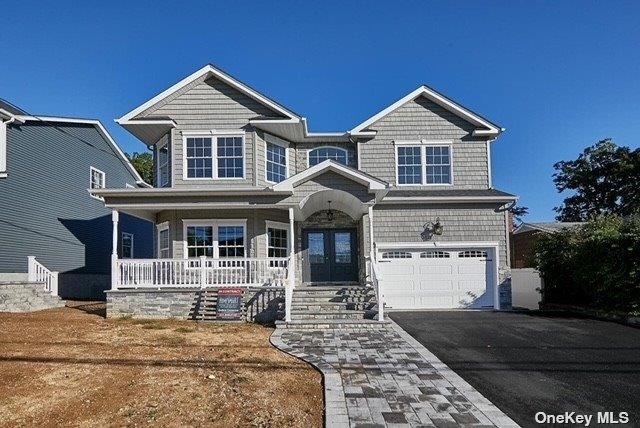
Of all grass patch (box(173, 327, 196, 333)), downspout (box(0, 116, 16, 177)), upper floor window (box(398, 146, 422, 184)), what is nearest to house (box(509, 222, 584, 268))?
upper floor window (box(398, 146, 422, 184))

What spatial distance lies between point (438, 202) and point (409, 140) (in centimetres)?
266

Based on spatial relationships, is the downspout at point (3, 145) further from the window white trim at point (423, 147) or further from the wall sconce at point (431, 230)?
the wall sconce at point (431, 230)

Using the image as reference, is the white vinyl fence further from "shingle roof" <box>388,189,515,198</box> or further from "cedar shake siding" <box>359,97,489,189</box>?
"cedar shake siding" <box>359,97,489,189</box>

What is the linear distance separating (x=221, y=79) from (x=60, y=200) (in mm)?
9513

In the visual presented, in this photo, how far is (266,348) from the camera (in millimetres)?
9023

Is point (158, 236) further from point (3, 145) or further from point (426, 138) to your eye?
point (426, 138)

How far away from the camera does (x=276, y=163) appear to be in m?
16.1

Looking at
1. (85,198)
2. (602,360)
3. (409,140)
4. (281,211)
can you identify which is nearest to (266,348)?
(602,360)

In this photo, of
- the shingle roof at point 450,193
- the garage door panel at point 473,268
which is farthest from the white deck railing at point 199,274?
the garage door panel at point 473,268

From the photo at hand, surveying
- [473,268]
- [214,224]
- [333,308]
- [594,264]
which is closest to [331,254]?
[333,308]

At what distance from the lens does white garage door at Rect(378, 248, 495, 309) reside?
50.6 feet

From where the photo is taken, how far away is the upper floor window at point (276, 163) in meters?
15.8

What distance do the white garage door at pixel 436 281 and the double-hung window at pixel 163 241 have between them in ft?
23.8

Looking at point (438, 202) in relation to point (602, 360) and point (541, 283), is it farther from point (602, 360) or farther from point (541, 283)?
point (602, 360)
